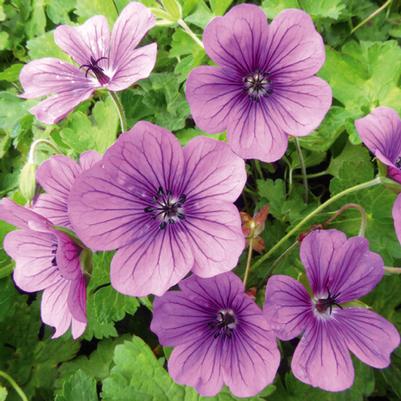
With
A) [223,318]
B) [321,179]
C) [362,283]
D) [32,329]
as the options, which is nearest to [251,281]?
[223,318]

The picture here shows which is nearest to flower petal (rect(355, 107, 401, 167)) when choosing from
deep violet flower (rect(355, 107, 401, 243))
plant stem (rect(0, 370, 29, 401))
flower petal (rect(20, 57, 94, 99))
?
deep violet flower (rect(355, 107, 401, 243))

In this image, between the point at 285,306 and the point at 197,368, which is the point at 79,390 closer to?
the point at 197,368

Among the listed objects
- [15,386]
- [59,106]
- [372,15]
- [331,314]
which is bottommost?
[15,386]

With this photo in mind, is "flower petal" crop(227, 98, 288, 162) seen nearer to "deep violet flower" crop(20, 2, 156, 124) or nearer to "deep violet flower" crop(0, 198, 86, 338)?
"deep violet flower" crop(20, 2, 156, 124)

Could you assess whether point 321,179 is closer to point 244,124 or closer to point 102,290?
point 244,124

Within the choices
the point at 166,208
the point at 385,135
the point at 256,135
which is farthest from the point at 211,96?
the point at 385,135

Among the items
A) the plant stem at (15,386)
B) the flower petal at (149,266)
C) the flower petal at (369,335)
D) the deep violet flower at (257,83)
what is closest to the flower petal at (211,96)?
the deep violet flower at (257,83)
